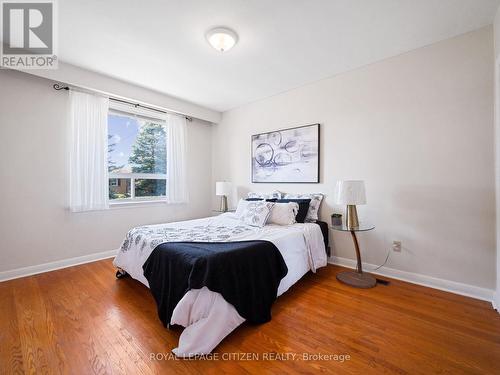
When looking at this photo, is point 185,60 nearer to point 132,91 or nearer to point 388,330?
point 132,91

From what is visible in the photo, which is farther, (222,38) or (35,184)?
(35,184)

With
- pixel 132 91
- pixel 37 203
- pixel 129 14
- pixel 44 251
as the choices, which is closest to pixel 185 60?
pixel 129 14

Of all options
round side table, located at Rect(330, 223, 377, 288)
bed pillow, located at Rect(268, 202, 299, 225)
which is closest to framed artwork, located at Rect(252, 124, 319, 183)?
bed pillow, located at Rect(268, 202, 299, 225)

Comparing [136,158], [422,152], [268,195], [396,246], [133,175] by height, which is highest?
[136,158]

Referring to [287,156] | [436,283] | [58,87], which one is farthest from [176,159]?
[436,283]

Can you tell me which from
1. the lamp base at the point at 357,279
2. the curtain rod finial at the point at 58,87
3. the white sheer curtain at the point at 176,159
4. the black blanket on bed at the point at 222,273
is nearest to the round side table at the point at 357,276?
the lamp base at the point at 357,279

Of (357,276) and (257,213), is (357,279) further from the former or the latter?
(257,213)

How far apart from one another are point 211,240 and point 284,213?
1.10 meters

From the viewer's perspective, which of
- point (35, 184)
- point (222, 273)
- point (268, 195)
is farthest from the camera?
point (268, 195)

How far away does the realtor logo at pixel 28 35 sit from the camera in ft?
6.29

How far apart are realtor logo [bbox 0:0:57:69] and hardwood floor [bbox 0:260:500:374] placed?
2.49 metres

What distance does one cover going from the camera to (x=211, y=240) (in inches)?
80.0

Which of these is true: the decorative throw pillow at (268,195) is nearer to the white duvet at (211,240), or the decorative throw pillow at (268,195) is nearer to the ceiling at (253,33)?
the white duvet at (211,240)

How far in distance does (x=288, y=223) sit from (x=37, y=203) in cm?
309
